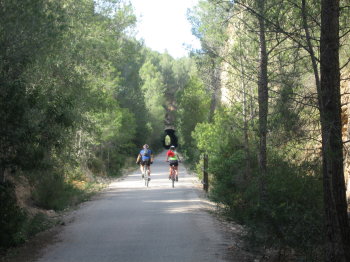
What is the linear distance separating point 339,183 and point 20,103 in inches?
215

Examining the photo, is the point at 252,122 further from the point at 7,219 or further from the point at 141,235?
the point at 7,219

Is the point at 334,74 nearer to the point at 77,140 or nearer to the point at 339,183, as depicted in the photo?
the point at 339,183

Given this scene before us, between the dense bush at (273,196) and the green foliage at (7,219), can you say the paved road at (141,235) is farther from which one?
the dense bush at (273,196)

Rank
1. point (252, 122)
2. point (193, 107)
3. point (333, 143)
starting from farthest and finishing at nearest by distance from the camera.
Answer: point (193, 107), point (252, 122), point (333, 143)

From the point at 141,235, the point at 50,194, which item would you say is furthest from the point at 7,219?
the point at 50,194

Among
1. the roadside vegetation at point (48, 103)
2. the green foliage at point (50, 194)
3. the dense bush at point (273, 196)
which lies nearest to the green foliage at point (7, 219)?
the roadside vegetation at point (48, 103)

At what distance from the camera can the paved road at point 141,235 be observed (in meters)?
9.16

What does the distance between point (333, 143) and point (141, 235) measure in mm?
4850

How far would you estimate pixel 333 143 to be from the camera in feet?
27.0

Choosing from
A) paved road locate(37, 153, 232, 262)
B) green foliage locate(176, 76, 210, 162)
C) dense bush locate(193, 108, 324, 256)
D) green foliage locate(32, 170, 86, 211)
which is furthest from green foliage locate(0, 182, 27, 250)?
green foliage locate(176, 76, 210, 162)

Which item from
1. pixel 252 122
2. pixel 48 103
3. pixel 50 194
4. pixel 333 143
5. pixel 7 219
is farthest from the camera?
pixel 50 194

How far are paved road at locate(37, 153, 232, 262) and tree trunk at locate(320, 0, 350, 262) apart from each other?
6.19ft

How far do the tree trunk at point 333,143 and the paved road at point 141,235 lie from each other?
189 cm

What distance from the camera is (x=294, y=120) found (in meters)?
9.00
